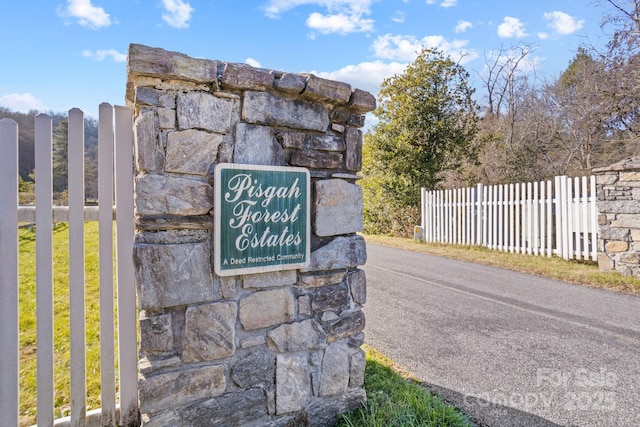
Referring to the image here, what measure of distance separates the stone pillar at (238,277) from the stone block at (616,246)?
5273 mm

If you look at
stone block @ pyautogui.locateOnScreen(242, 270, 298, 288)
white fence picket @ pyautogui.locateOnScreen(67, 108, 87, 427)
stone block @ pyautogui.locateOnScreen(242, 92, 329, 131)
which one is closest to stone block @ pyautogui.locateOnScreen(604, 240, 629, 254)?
stone block @ pyautogui.locateOnScreen(242, 92, 329, 131)

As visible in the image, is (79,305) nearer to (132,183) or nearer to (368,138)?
(132,183)

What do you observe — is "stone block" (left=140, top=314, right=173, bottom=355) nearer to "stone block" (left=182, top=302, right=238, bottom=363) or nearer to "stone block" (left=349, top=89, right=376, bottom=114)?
"stone block" (left=182, top=302, right=238, bottom=363)

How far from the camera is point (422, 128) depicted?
410 inches

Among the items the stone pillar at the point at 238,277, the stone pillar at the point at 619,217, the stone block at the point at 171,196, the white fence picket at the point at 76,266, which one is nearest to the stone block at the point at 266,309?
the stone pillar at the point at 238,277

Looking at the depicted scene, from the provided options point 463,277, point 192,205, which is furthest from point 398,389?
→ point 463,277

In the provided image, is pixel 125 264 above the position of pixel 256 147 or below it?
below

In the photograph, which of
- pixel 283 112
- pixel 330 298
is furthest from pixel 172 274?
pixel 283 112

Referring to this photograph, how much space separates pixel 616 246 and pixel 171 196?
6.40m

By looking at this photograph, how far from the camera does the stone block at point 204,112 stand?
1.62 m

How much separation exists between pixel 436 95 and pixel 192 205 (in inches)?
405

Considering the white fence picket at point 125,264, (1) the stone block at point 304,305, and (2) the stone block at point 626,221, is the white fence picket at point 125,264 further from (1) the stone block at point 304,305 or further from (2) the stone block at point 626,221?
(2) the stone block at point 626,221

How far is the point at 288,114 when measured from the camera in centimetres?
185

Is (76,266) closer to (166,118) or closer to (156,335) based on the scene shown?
(156,335)
